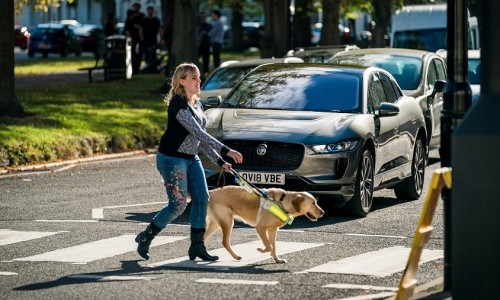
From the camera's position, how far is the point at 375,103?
16891 mm

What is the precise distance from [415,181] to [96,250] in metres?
6.23

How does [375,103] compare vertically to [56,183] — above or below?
above

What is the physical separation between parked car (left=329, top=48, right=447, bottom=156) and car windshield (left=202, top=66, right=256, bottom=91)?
75.1 inches

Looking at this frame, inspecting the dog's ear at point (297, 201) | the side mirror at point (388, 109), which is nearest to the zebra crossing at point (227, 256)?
the dog's ear at point (297, 201)

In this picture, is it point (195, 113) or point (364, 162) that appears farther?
point (364, 162)

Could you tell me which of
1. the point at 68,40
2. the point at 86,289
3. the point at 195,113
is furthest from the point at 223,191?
the point at 68,40

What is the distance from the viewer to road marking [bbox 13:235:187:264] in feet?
39.7

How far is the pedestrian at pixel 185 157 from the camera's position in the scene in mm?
11852

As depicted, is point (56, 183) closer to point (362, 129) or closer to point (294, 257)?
point (362, 129)

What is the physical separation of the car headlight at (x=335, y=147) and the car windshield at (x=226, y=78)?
27.9 ft

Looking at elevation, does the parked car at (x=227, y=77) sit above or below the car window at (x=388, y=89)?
below

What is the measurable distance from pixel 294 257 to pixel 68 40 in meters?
57.4

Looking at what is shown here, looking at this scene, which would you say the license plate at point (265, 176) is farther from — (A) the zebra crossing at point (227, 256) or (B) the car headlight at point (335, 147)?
Result: (A) the zebra crossing at point (227, 256)

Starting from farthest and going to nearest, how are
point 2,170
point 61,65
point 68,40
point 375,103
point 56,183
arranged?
point 68,40 < point 61,65 < point 2,170 < point 56,183 < point 375,103
